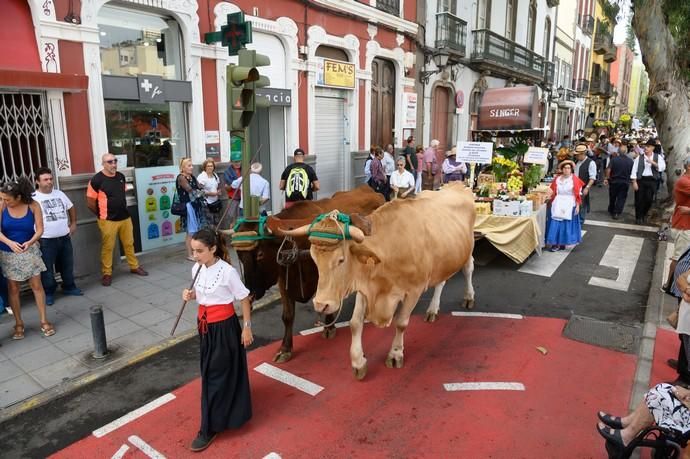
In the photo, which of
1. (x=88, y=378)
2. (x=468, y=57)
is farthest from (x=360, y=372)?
(x=468, y=57)

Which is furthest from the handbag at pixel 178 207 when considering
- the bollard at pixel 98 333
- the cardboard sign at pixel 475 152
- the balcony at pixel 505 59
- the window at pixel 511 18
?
the window at pixel 511 18

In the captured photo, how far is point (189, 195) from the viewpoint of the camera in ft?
26.4

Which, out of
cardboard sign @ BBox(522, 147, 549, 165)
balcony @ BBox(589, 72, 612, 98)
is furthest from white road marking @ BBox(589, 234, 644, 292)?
balcony @ BBox(589, 72, 612, 98)

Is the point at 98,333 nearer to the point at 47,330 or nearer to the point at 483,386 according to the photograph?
the point at 47,330

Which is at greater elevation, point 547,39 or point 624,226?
point 547,39

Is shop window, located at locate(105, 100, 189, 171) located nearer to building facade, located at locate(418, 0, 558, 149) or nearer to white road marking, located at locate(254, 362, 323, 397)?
white road marking, located at locate(254, 362, 323, 397)

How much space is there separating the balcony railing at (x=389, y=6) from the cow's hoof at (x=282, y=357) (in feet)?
36.6

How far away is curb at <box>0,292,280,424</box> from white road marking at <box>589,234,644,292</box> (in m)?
6.17

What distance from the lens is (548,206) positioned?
970 cm

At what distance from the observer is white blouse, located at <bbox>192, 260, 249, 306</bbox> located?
145 inches

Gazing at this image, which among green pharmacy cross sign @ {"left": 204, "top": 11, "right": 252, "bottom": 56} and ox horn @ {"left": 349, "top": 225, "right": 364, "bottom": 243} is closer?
ox horn @ {"left": 349, "top": 225, "right": 364, "bottom": 243}

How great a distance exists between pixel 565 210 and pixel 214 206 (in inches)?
250

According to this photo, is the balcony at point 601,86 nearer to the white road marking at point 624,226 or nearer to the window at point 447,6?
the window at point 447,6

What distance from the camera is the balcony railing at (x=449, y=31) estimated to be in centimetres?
1602
